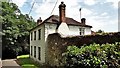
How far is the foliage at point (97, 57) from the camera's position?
40.4 ft

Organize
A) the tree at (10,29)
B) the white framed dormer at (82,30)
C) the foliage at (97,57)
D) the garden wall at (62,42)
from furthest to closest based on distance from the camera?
the tree at (10,29) → the white framed dormer at (82,30) → the garden wall at (62,42) → the foliage at (97,57)

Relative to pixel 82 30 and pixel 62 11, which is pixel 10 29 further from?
pixel 62 11

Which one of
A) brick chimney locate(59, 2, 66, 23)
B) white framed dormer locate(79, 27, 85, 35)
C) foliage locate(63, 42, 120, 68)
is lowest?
foliage locate(63, 42, 120, 68)

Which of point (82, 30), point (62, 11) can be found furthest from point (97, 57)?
point (82, 30)

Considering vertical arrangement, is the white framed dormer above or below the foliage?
above

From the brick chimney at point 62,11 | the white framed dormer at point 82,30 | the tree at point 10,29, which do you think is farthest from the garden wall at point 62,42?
the tree at point 10,29

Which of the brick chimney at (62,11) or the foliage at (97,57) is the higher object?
the brick chimney at (62,11)

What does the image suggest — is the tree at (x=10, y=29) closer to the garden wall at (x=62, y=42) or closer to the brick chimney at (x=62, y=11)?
the brick chimney at (x=62, y=11)

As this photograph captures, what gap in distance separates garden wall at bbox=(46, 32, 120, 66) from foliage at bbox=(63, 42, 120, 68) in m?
1.89

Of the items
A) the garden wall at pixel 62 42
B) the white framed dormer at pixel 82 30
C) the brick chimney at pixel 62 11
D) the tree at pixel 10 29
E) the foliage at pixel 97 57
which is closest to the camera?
the foliage at pixel 97 57

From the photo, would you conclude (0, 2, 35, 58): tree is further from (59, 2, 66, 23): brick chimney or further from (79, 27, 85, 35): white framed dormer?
(79, 27, 85, 35): white framed dormer

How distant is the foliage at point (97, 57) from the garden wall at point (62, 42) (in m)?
1.89

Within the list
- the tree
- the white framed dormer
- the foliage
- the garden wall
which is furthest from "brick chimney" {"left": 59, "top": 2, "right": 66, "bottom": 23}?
the tree

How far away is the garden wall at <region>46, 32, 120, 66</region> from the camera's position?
15.2 metres
